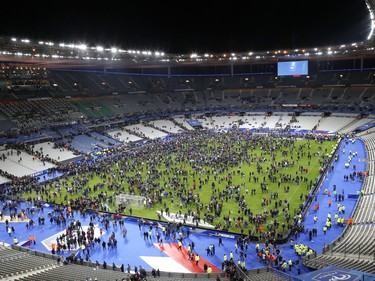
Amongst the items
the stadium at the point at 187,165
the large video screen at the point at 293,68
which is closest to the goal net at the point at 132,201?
the stadium at the point at 187,165

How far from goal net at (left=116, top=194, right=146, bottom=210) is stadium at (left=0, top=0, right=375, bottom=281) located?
11cm

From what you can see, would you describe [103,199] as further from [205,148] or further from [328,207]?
[205,148]

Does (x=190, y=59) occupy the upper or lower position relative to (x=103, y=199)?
upper

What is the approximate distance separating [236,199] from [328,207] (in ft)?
24.3

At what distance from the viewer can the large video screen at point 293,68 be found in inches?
2955

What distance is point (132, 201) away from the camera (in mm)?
29516


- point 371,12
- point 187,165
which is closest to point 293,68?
point 371,12

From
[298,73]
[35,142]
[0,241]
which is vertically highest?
[298,73]

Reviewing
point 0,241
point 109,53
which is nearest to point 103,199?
point 0,241

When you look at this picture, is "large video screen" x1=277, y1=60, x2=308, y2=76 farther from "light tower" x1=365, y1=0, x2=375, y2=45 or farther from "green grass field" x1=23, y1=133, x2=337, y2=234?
"green grass field" x1=23, y1=133, x2=337, y2=234

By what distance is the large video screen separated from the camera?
75062mm

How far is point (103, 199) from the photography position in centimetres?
3108

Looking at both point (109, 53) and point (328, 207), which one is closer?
point (328, 207)

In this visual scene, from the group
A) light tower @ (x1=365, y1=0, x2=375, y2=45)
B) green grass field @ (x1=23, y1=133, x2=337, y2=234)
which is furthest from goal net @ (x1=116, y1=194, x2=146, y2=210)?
light tower @ (x1=365, y1=0, x2=375, y2=45)
